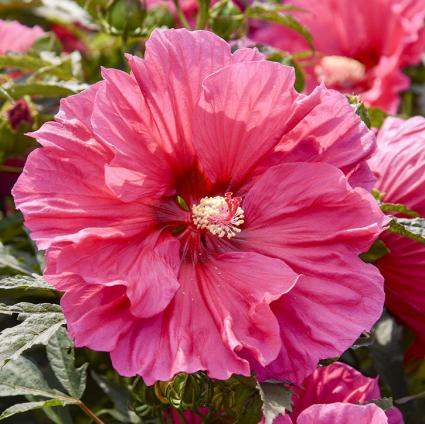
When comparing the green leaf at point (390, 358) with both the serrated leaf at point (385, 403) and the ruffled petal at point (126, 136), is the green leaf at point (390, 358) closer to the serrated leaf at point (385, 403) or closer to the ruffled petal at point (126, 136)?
the serrated leaf at point (385, 403)

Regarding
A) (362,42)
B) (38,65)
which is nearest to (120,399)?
(38,65)

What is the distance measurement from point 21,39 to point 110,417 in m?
0.63

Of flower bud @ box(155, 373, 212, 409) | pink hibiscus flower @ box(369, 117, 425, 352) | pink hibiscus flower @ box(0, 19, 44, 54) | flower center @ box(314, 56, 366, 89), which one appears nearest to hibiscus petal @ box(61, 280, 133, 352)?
flower bud @ box(155, 373, 212, 409)

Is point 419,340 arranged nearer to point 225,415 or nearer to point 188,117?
point 225,415

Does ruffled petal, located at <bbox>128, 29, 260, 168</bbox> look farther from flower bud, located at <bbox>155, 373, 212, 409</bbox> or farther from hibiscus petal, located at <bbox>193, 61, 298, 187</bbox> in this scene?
flower bud, located at <bbox>155, 373, 212, 409</bbox>

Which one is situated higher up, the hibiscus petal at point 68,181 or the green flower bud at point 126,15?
the hibiscus petal at point 68,181

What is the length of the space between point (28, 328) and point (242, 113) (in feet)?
0.93

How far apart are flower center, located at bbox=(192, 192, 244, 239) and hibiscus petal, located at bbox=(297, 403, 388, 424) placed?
20 centimetres

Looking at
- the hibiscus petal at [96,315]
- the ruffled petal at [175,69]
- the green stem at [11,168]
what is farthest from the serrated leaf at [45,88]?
the hibiscus petal at [96,315]

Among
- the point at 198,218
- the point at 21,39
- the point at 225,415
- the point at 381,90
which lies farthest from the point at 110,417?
the point at 381,90

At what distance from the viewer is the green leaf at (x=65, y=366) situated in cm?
97

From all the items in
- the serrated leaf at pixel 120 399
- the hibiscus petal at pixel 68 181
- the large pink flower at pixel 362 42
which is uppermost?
the hibiscus petal at pixel 68 181

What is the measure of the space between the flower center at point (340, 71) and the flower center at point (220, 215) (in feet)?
2.30

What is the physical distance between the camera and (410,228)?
0.93m
